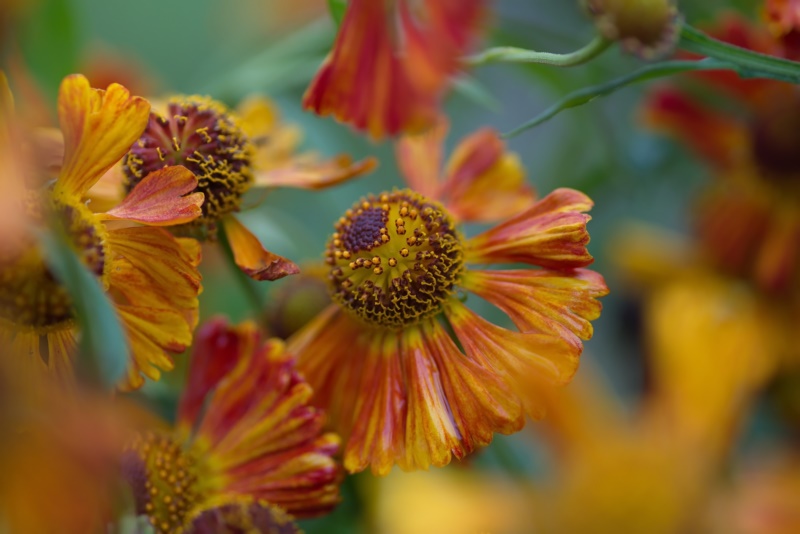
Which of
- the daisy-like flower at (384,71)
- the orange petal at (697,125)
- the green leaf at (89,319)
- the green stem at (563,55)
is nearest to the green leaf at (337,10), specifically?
the daisy-like flower at (384,71)

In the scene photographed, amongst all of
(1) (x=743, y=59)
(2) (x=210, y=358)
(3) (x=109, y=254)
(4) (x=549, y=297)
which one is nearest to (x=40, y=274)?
(3) (x=109, y=254)

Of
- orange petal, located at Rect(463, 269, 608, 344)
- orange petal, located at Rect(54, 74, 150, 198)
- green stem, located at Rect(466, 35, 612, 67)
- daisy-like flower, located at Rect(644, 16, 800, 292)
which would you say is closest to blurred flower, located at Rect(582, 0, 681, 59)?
green stem, located at Rect(466, 35, 612, 67)

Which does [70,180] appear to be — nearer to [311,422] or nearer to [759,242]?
[311,422]

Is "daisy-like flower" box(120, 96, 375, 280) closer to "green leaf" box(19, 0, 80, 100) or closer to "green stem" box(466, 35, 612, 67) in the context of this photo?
"green stem" box(466, 35, 612, 67)

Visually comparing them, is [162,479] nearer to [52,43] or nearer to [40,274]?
[40,274]

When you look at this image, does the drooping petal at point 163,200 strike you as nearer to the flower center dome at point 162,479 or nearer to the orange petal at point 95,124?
the orange petal at point 95,124

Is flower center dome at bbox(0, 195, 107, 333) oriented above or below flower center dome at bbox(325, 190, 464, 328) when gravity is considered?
above
